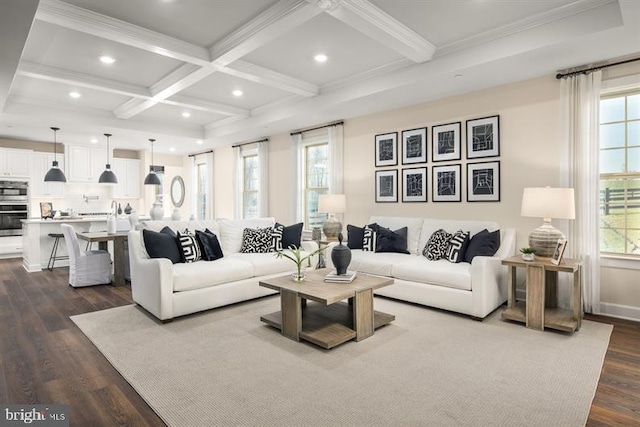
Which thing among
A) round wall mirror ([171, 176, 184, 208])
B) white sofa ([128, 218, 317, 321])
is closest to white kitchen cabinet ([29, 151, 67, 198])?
round wall mirror ([171, 176, 184, 208])

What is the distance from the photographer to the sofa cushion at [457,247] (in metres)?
4.11

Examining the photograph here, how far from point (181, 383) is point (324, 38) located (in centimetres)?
341

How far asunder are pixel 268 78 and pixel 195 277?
2714mm

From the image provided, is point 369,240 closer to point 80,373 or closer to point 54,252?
point 80,373

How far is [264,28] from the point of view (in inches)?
133

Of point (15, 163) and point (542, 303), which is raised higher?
point (15, 163)

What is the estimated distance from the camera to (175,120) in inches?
286

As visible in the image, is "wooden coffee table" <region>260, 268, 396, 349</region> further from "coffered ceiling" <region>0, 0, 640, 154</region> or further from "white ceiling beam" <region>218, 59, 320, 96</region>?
"white ceiling beam" <region>218, 59, 320, 96</region>

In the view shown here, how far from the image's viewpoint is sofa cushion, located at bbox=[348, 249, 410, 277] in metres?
4.29

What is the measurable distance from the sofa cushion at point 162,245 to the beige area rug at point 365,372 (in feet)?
2.39

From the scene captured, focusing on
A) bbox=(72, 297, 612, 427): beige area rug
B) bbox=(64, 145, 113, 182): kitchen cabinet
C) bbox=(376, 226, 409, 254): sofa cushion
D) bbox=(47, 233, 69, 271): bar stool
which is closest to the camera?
bbox=(72, 297, 612, 427): beige area rug

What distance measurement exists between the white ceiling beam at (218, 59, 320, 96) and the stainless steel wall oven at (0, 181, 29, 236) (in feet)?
20.9

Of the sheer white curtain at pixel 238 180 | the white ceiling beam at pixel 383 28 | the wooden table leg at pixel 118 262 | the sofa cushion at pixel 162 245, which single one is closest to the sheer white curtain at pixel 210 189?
the sheer white curtain at pixel 238 180

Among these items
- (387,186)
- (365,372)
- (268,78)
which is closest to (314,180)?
(387,186)
